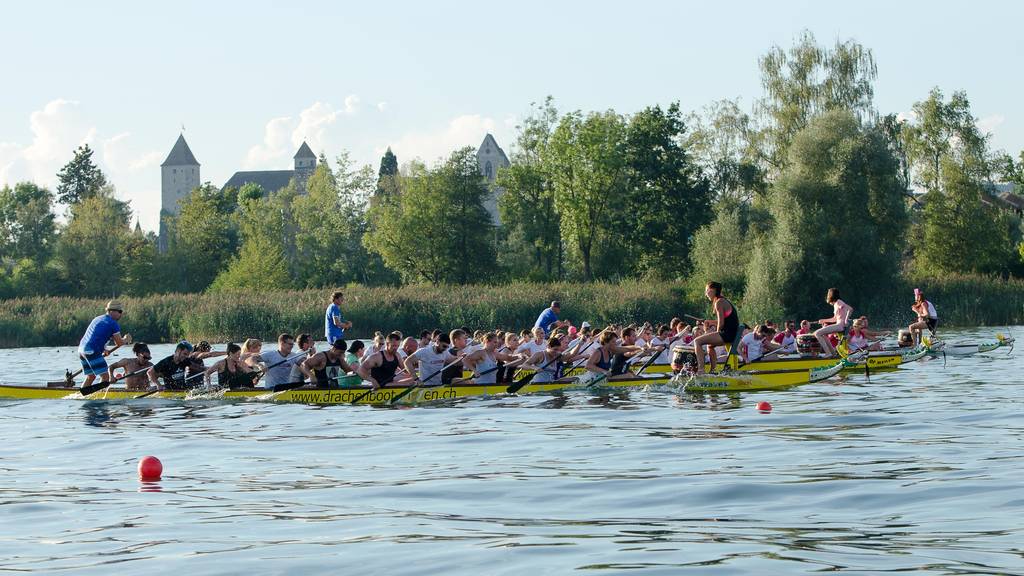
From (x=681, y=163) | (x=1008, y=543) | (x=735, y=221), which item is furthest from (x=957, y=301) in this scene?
(x=1008, y=543)

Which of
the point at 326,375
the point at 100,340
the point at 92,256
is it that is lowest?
the point at 326,375

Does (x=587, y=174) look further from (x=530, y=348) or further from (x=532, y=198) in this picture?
(x=530, y=348)

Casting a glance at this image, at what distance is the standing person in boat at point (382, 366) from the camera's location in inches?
763

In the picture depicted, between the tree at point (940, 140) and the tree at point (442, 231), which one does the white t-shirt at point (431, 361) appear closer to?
the tree at point (940, 140)

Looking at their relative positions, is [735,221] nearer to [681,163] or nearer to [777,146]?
[777,146]

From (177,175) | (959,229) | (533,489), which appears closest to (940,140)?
(959,229)

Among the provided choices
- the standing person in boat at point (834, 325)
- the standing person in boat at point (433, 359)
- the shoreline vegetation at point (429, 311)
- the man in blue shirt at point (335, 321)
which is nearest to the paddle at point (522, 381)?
the standing person in boat at point (433, 359)

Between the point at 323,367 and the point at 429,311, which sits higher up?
the point at 429,311

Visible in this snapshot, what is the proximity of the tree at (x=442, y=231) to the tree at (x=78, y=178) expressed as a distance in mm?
43140

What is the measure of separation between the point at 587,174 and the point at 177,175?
311ft

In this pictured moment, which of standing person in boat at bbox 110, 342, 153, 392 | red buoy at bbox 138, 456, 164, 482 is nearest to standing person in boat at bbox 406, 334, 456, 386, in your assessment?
standing person in boat at bbox 110, 342, 153, 392

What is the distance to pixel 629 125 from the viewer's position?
6556cm

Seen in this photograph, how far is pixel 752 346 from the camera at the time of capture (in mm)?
22875

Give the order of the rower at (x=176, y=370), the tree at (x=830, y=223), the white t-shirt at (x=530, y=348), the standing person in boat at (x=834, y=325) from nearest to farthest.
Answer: the rower at (x=176, y=370) < the white t-shirt at (x=530, y=348) < the standing person in boat at (x=834, y=325) < the tree at (x=830, y=223)
